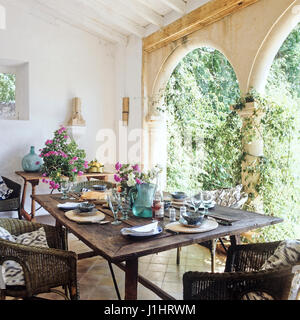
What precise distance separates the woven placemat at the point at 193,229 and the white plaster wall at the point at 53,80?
158 inches

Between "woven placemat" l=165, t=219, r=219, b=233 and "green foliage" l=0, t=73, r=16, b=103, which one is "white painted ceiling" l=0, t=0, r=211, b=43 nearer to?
"green foliage" l=0, t=73, r=16, b=103

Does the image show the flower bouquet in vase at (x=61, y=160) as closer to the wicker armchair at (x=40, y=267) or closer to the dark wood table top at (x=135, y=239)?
the dark wood table top at (x=135, y=239)

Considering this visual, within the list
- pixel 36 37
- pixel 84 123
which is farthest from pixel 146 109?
pixel 36 37

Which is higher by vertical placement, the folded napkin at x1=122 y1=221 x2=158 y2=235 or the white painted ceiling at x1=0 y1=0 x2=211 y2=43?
the white painted ceiling at x1=0 y1=0 x2=211 y2=43

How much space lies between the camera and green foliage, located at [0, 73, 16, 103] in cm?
527

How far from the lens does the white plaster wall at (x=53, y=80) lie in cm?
504

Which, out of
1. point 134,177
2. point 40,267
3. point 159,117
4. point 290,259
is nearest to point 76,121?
point 159,117

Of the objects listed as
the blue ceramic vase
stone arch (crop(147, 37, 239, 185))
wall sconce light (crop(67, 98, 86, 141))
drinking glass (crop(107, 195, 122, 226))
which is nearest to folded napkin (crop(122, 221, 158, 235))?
drinking glass (crop(107, 195, 122, 226))

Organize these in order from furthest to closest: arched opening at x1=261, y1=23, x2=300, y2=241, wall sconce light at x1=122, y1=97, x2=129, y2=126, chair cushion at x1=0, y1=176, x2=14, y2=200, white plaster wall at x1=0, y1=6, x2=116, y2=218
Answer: wall sconce light at x1=122, y1=97, x2=129, y2=126 < white plaster wall at x1=0, y1=6, x2=116, y2=218 < chair cushion at x1=0, y1=176, x2=14, y2=200 < arched opening at x1=261, y1=23, x2=300, y2=241

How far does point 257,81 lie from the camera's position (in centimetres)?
321

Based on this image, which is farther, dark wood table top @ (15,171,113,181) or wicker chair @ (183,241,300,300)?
dark wood table top @ (15,171,113,181)

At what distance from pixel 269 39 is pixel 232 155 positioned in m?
1.29

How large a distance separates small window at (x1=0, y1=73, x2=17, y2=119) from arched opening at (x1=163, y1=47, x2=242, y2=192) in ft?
8.60

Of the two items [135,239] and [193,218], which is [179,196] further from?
[135,239]
